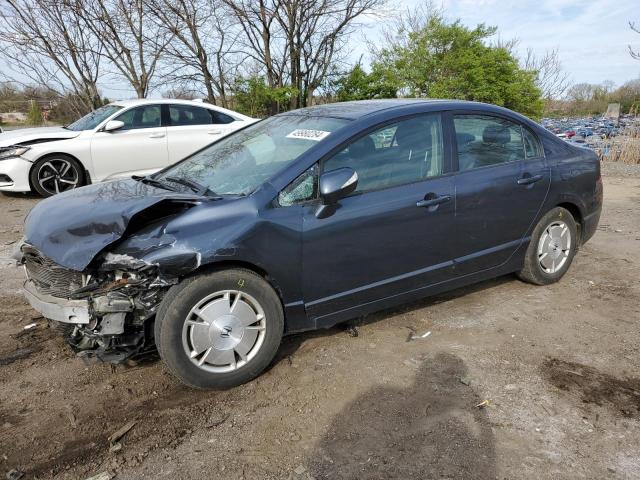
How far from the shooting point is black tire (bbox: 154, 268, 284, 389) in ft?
9.00

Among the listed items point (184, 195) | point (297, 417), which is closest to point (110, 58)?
point (184, 195)

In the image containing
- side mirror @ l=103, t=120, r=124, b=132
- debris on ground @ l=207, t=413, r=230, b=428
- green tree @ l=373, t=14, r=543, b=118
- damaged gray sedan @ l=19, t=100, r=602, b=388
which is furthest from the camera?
green tree @ l=373, t=14, r=543, b=118

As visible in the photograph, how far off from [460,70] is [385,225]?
47.8 feet

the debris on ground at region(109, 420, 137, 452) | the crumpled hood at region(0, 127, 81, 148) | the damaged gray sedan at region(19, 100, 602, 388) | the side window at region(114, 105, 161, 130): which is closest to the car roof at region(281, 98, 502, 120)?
the damaged gray sedan at region(19, 100, 602, 388)

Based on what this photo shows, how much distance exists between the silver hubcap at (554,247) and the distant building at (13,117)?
18.7m

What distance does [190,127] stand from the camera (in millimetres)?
8844

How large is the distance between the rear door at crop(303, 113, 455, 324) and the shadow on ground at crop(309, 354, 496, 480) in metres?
0.70

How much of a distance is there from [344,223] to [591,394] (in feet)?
5.84

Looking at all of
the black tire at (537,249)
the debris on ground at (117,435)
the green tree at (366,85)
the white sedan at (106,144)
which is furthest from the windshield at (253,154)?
the green tree at (366,85)

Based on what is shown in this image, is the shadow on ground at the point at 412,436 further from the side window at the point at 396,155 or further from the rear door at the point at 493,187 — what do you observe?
the side window at the point at 396,155

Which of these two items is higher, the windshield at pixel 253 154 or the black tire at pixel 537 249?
the windshield at pixel 253 154

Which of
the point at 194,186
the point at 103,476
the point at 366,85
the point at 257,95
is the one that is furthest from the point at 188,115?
the point at 366,85

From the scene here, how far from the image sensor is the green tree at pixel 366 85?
16891 millimetres

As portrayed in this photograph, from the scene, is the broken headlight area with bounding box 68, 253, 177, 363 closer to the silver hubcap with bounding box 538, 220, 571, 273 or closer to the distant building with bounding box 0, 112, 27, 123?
the silver hubcap with bounding box 538, 220, 571, 273
